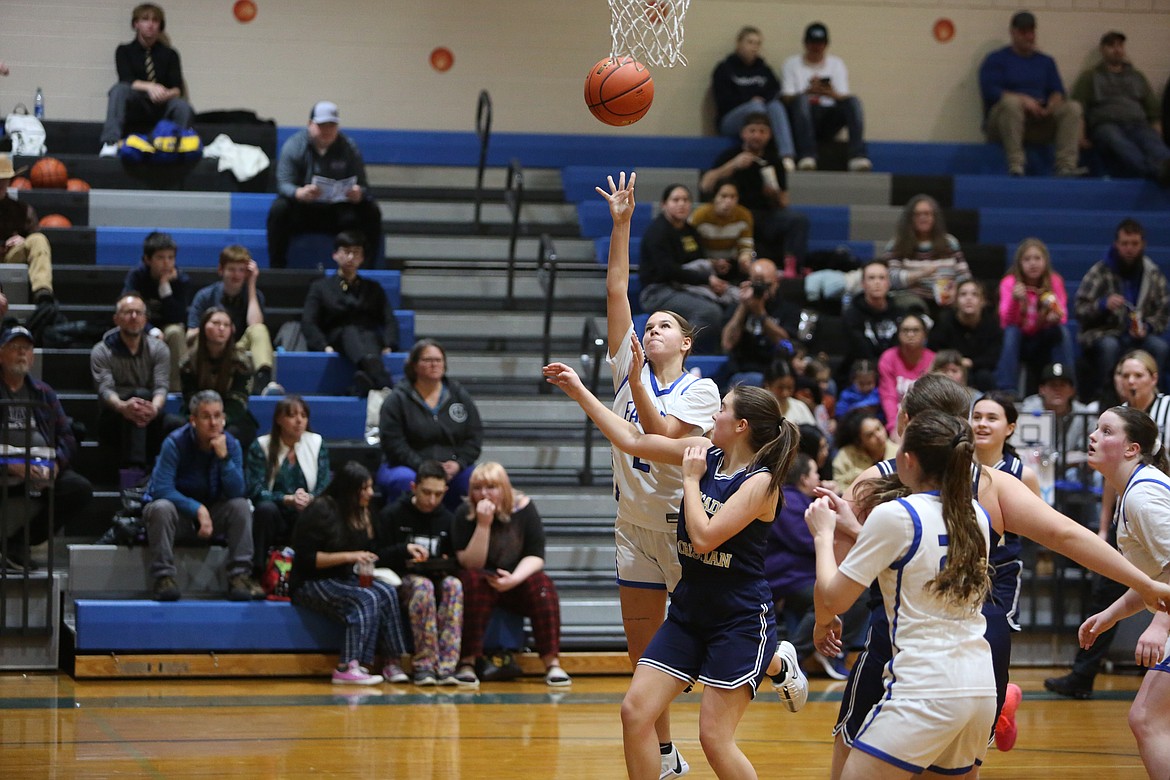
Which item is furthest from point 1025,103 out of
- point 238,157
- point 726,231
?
point 238,157

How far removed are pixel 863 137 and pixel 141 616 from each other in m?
8.47

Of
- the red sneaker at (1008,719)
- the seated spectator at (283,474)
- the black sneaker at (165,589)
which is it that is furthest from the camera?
the seated spectator at (283,474)

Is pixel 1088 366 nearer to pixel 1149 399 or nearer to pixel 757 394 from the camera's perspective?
pixel 1149 399

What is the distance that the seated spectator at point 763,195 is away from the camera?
11.8 meters

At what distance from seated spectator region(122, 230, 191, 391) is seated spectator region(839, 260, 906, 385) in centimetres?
471

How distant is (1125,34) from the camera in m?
14.4

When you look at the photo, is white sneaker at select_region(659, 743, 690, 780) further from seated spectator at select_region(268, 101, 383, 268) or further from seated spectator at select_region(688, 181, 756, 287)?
seated spectator at select_region(268, 101, 383, 268)

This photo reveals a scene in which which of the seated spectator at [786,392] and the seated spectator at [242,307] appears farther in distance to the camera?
the seated spectator at [242,307]

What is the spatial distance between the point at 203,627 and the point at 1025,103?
934 centimetres

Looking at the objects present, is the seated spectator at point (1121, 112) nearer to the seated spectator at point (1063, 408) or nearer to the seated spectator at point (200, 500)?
the seated spectator at point (1063, 408)

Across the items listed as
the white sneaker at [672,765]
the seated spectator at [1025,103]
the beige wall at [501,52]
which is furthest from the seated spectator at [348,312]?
the seated spectator at [1025,103]

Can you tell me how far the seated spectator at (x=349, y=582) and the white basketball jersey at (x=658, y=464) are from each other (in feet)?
9.44

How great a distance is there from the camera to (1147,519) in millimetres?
4988

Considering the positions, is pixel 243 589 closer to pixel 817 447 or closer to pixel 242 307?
pixel 242 307
